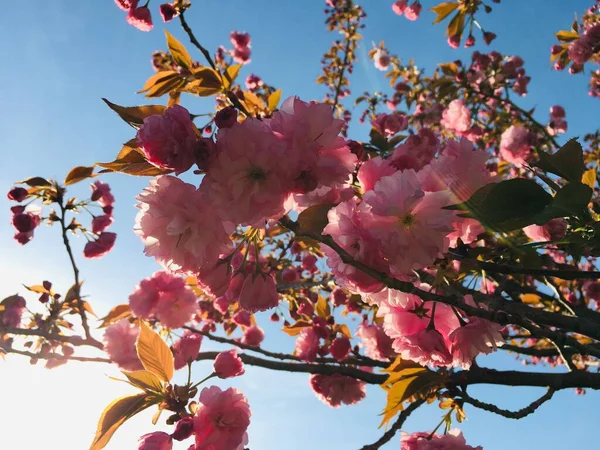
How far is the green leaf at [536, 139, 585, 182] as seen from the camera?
0.84 meters

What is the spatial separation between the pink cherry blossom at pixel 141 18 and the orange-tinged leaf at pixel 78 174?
1.20 m

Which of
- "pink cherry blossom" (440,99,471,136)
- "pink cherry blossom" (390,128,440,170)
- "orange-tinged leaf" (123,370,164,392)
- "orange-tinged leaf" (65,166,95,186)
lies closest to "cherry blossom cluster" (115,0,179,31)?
"orange-tinged leaf" (65,166,95,186)

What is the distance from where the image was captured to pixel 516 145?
3.86m

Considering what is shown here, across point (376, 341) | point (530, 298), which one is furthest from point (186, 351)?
point (530, 298)

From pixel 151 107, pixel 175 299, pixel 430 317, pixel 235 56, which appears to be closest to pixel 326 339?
pixel 175 299

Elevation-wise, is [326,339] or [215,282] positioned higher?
[326,339]

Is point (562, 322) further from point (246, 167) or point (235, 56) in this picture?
point (235, 56)

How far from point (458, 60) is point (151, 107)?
14.8 feet

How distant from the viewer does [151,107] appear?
1.15 meters

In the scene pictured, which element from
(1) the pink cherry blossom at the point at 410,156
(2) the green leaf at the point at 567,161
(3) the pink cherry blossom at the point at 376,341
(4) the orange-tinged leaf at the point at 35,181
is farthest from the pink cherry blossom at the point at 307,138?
(4) the orange-tinged leaf at the point at 35,181

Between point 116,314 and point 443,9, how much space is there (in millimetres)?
3204

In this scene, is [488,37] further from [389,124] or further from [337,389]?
[337,389]

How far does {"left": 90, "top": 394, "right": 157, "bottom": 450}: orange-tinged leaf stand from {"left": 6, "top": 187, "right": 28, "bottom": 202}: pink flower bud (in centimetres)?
211

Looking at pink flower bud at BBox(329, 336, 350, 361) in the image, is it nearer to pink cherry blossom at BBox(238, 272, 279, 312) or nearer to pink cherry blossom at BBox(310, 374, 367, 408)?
pink cherry blossom at BBox(310, 374, 367, 408)
